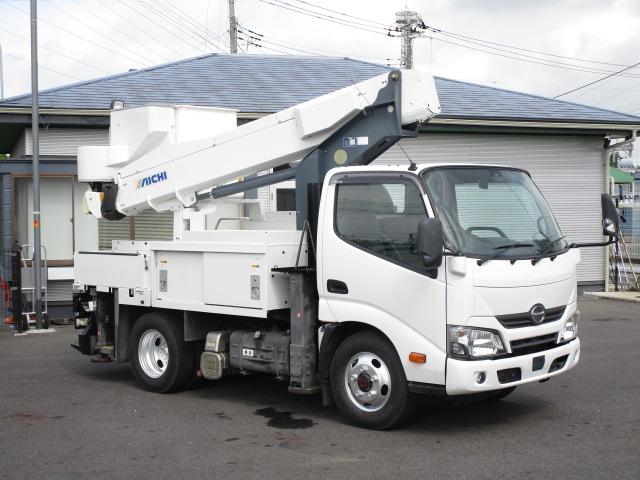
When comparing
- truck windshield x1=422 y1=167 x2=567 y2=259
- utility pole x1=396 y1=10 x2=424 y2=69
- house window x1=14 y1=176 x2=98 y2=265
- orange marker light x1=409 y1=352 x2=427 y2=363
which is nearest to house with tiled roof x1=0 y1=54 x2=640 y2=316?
house window x1=14 y1=176 x2=98 y2=265

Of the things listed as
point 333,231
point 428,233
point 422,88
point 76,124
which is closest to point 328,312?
point 333,231

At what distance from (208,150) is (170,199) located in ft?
2.86

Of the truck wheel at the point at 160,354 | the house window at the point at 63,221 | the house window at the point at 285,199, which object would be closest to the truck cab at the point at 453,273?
the truck wheel at the point at 160,354

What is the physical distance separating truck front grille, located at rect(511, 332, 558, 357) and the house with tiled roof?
886 centimetres

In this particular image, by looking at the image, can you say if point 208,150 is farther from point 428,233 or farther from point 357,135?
point 428,233

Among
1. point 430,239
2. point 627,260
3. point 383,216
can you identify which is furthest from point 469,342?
point 627,260

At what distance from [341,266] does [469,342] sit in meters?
1.42

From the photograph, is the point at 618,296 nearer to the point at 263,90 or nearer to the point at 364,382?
the point at 263,90

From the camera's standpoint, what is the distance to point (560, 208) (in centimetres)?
1919

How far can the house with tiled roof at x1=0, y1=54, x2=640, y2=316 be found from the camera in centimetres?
1592

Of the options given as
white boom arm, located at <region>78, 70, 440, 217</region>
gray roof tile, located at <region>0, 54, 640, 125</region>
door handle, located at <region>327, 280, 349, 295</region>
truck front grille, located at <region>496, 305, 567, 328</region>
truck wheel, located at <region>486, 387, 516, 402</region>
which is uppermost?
gray roof tile, located at <region>0, 54, 640, 125</region>

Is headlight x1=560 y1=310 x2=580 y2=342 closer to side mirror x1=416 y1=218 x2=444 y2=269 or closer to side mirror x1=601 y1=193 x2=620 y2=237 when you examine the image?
side mirror x1=601 y1=193 x2=620 y2=237

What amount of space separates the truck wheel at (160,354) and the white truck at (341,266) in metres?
0.02

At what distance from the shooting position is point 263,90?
18.3 metres
